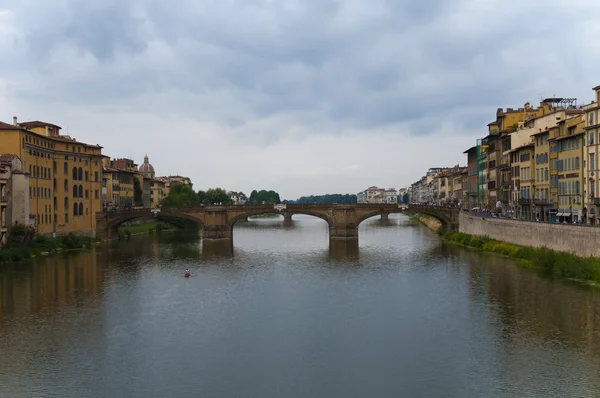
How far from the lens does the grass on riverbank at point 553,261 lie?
39000mm

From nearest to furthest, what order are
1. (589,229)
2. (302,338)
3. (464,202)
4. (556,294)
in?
(302,338) < (556,294) < (589,229) < (464,202)

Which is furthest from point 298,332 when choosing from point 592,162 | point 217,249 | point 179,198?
point 179,198

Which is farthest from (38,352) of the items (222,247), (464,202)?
(464,202)

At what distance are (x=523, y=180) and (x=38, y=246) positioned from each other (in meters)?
49.0

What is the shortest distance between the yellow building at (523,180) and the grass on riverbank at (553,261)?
5.62 meters

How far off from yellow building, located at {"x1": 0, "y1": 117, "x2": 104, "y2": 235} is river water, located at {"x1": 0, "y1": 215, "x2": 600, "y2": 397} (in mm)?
13188

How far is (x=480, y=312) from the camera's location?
33.0 metres

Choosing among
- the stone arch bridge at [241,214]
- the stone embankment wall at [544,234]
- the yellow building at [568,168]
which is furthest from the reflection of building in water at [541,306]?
the stone arch bridge at [241,214]

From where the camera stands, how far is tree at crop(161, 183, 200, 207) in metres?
123

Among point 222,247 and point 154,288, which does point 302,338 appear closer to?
point 154,288

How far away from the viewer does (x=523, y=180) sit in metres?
62.0

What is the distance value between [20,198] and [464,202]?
72585mm

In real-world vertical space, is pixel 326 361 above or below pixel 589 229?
below

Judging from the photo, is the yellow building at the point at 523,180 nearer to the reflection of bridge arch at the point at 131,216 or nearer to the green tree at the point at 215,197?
the reflection of bridge arch at the point at 131,216
